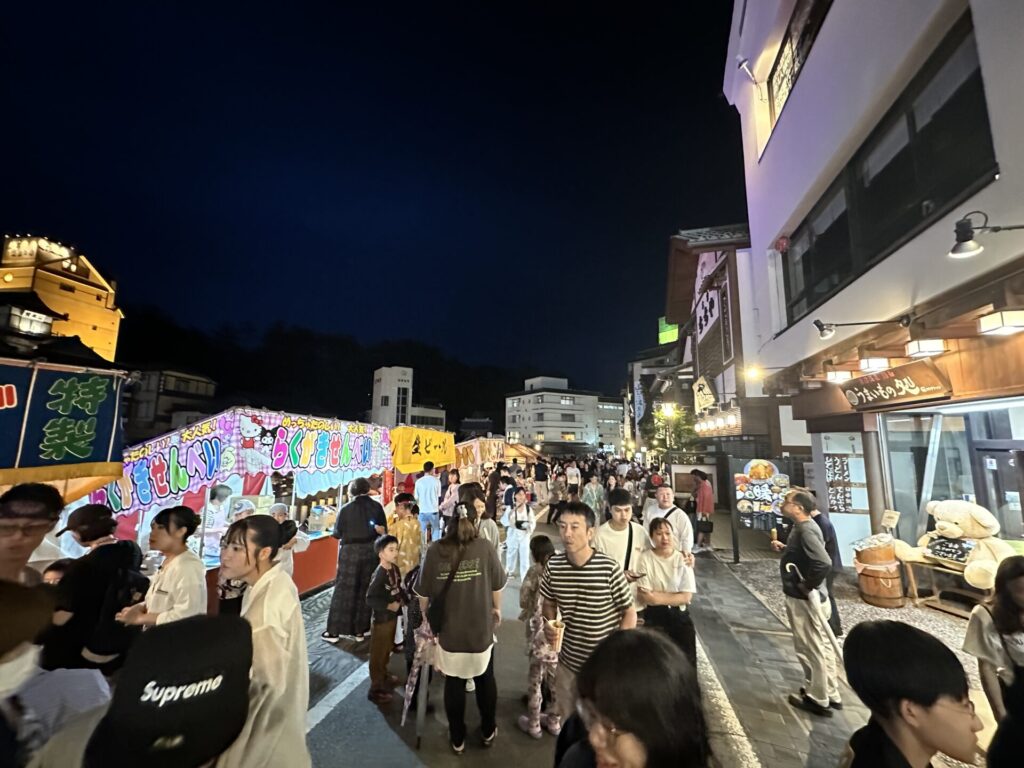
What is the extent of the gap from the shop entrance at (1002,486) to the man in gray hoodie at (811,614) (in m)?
4.95

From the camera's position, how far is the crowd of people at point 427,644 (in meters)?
1.27

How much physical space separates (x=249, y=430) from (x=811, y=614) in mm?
7441

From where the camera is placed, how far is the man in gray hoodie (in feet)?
14.1

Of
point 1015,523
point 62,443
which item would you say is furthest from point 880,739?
point 1015,523

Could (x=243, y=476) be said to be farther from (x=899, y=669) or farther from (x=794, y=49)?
(x=794, y=49)

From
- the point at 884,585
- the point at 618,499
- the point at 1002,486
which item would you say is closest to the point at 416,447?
the point at 618,499

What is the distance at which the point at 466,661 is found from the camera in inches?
141

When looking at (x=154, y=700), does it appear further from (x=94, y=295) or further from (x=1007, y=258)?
(x=94, y=295)

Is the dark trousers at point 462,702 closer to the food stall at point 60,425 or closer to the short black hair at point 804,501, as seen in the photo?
the short black hair at point 804,501

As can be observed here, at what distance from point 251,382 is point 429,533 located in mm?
50071

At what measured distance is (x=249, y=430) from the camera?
6336 mm

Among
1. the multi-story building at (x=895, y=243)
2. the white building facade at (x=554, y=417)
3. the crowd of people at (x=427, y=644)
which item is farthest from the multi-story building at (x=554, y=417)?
the crowd of people at (x=427, y=644)

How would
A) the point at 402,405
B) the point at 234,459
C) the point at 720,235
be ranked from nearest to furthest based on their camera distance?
1. the point at 234,459
2. the point at 720,235
3. the point at 402,405

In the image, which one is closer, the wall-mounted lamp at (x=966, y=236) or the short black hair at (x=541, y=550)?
the wall-mounted lamp at (x=966, y=236)
